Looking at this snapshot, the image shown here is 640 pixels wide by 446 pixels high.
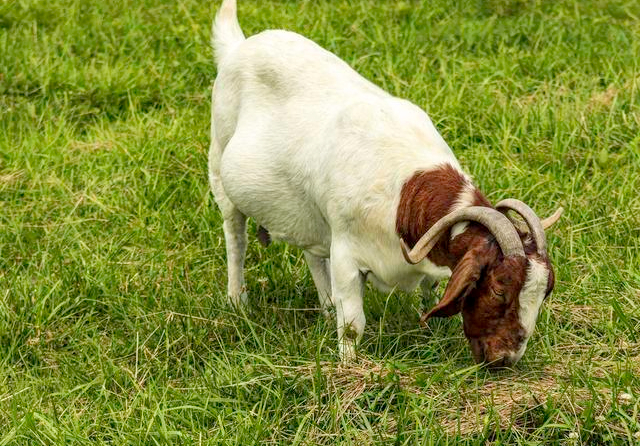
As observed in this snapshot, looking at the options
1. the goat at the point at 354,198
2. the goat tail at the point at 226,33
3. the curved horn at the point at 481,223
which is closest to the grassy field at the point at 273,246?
the goat at the point at 354,198

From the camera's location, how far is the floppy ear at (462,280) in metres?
4.12

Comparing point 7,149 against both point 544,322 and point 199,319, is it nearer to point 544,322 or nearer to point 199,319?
point 199,319

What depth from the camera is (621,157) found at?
255 inches

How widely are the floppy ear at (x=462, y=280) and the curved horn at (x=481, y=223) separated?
4.0 inches

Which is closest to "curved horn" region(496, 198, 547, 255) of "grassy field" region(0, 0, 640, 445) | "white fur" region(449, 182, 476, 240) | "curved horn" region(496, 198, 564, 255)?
"curved horn" region(496, 198, 564, 255)

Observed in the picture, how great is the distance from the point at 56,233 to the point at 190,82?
1914 mm

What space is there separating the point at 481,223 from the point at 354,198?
0.63 metres

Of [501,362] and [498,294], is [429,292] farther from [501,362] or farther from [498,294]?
[498,294]

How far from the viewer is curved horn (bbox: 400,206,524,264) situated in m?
4.09

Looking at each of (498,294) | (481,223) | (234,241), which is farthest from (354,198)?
(234,241)

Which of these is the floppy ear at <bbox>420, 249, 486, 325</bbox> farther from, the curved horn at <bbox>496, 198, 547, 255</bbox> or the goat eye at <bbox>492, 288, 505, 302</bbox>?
the curved horn at <bbox>496, 198, 547, 255</bbox>

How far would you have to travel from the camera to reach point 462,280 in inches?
162

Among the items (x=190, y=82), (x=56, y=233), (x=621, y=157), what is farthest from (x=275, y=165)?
(x=190, y=82)

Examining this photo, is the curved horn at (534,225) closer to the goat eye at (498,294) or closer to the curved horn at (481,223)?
the curved horn at (481,223)
